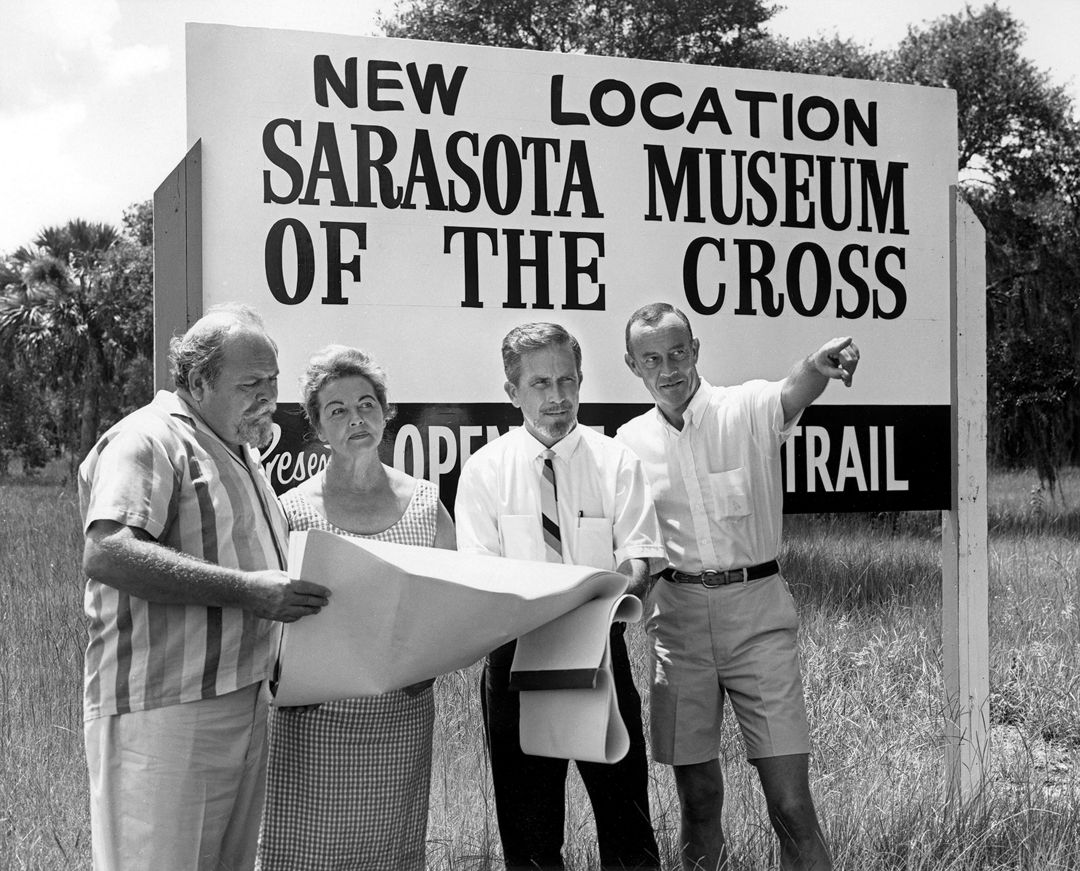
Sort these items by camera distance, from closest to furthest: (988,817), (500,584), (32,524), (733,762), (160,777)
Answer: (160,777) < (500,584) < (988,817) < (733,762) < (32,524)

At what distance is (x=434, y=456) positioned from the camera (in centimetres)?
377

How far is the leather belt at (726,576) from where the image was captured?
3.12m

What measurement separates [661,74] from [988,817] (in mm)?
2882

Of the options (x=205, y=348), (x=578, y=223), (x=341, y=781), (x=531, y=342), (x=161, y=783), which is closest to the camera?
(x=161, y=783)

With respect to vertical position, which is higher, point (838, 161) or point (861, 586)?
point (838, 161)

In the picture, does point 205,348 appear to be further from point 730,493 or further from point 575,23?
point 575,23

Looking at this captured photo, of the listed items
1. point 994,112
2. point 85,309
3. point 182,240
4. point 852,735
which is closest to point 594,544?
point 182,240

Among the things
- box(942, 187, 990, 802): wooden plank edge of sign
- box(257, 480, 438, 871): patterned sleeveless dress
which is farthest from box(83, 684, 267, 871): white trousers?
box(942, 187, 990, 802): wooden plank edge of sign

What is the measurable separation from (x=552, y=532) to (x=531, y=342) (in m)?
0.51

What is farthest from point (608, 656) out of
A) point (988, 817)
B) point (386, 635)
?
point (988, 817)

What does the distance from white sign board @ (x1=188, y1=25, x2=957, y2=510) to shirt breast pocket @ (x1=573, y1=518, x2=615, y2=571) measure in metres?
1.01

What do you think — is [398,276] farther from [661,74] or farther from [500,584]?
[500,584]

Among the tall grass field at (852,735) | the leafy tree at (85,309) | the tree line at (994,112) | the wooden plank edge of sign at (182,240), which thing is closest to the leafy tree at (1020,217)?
the tree line at (994,112)

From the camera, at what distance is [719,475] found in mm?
3164
